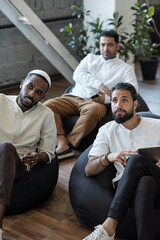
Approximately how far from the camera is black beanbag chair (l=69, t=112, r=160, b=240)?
263cm

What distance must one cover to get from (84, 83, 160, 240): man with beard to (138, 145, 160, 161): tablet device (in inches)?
1.1

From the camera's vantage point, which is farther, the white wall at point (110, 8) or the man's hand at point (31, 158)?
the white wall at point (110, 8)

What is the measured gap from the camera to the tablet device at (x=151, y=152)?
2627 mm

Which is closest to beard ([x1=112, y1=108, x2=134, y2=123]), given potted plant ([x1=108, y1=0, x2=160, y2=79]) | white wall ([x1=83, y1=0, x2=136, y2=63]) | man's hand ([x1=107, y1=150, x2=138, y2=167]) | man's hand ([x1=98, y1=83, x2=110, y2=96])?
man's hand ([x1=107, y1=150, x2=138, y2=167])

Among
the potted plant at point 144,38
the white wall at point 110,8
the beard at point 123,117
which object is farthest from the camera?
the potted plant at point 144,38

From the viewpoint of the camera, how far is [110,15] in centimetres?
570

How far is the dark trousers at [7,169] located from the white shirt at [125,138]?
0.50 metres

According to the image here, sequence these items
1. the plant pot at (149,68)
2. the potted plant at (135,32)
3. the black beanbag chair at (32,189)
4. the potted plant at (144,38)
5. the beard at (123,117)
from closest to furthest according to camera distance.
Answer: the beard at (123,117) → the black beanbag chair at (32,189) → the potted plant at (135,32) → the potted plant at (144,38) → the plant pot at (149,68)

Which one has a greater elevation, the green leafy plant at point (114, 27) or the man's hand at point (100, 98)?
the green leafy plant at point (114, 27)

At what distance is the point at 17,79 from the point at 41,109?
3.58m

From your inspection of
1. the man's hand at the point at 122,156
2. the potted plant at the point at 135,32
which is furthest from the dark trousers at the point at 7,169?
the potted plant at the point at 135,32

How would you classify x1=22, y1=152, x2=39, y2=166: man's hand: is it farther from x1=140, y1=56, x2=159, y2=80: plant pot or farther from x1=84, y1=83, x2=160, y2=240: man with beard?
x1=140, y1=56, x2=159, y2=80: plant pot

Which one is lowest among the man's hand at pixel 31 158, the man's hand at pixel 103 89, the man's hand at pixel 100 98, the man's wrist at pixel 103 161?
the man's hand at pixel 100 98

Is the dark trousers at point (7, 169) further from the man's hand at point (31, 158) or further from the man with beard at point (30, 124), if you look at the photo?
the man with beard at point (30, 124)
